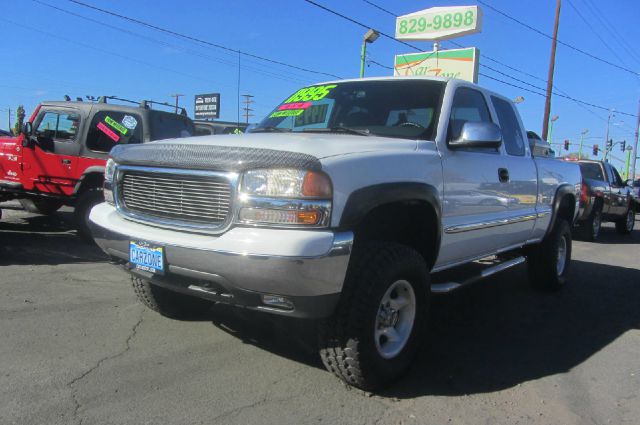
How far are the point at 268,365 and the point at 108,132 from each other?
5.32 m

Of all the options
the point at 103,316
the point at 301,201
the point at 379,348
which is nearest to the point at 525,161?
the point at 379,348

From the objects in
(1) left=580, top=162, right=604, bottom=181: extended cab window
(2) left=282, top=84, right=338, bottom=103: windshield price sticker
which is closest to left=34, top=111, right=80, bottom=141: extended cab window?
(2) left=282, top=84, right=338, bottom=103: windshield price sticker

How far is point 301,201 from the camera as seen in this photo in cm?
277

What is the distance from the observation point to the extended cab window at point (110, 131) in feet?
25.2

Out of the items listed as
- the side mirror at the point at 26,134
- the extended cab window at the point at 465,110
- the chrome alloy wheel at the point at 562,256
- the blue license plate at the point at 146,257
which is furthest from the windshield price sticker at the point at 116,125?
the chrome alloy wheel at the point at 562,256

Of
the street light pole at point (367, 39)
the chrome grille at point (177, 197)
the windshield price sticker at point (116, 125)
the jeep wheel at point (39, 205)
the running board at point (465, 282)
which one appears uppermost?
the street light pole at point (367, 39)

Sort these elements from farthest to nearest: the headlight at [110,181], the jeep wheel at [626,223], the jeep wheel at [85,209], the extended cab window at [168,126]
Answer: the jeep wheel at [626,223], the extended cab window at [168,126], the jeep wheel at [85,209], the headlight at [110,181]

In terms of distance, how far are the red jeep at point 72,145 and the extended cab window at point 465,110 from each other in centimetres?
477

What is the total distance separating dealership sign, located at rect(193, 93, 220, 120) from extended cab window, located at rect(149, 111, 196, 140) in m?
47.5

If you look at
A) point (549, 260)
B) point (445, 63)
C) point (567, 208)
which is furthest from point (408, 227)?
point (445, 63)

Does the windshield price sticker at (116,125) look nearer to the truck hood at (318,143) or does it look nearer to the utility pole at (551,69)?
the truck hood at (318,143)

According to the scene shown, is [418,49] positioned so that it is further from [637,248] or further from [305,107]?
[305,107]

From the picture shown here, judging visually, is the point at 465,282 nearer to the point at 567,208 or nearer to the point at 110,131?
the point at 567,208

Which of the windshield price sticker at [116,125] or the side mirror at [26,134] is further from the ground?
the windshield price sticker at [116,125]
